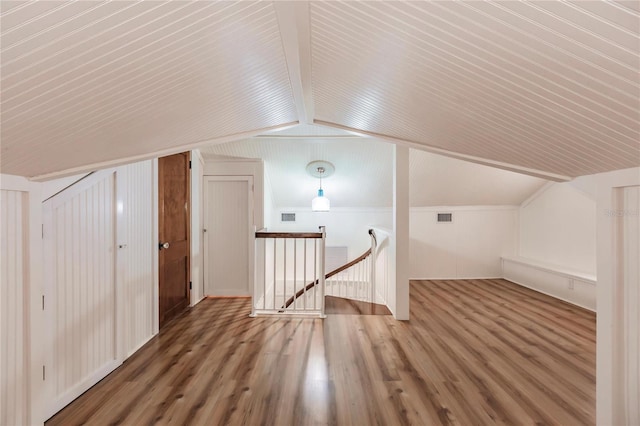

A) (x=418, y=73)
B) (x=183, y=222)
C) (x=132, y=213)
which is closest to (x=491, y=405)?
(x=418, y=73)

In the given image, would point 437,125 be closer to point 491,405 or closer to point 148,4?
point 148,4

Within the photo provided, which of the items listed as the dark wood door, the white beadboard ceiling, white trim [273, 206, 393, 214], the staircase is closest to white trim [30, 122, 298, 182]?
the white beadboard ceiling

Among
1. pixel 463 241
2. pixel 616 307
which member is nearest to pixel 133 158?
pixel 616 307

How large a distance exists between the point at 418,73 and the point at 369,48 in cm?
25

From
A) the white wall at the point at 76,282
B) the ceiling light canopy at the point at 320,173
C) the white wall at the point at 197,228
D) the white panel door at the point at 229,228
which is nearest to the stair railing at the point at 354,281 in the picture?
the ceiling light canopy at the point at 320,173

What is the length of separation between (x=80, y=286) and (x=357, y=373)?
2.04 m

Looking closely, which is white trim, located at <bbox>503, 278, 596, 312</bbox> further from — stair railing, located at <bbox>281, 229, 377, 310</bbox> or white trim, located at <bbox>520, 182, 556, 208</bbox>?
stair railing, located at <bbox>281, 229, 377, 310</bbox>

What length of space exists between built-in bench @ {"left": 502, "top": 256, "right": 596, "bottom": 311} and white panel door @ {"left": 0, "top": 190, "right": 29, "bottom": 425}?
5.23 m

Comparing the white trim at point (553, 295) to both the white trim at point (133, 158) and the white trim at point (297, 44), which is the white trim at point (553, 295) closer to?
the white trim at point (297, 44)

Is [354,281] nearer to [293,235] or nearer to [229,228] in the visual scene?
[293,235]

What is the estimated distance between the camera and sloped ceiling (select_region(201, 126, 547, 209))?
411 centimetres

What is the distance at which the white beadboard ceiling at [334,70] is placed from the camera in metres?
0.83

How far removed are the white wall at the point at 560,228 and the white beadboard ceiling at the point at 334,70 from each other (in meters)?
3.58

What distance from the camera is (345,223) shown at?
5469mm
